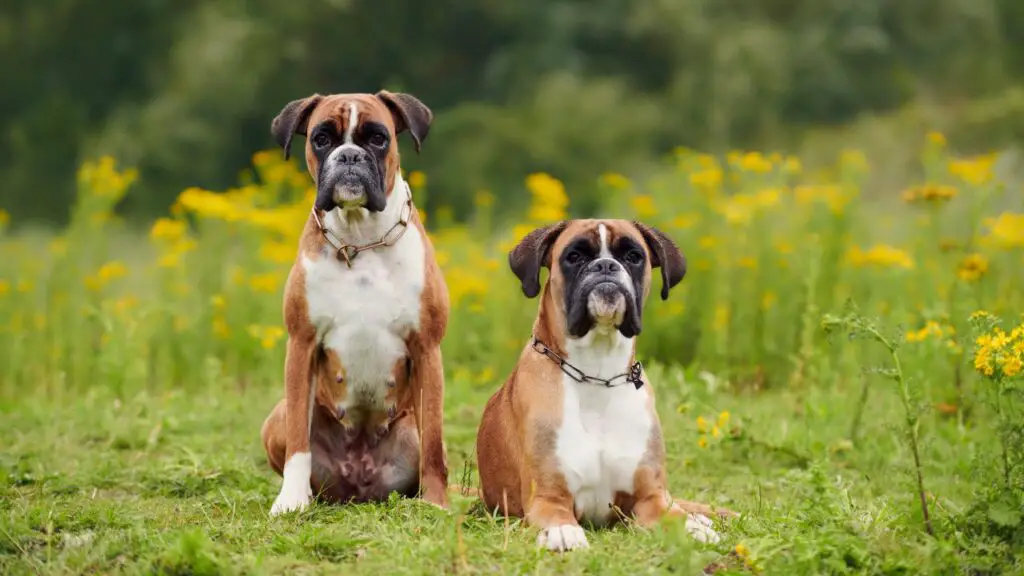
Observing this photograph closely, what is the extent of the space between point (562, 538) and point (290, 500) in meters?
1.26

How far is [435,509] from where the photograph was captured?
4.65 metres

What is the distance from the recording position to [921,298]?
26.8ft

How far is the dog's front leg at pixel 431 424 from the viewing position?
193 inches

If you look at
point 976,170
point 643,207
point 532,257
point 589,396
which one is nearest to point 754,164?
point 643,207

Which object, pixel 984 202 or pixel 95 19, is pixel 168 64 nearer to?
pixel 95 19

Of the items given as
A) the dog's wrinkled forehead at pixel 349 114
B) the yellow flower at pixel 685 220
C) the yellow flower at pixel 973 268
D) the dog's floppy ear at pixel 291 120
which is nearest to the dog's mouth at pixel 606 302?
the dog's wrinkled forehead at pixel 349 114

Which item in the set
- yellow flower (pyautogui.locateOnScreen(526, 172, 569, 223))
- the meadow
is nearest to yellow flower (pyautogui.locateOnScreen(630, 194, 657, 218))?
the meadow

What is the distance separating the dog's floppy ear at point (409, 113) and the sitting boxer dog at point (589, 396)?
2.60 feet

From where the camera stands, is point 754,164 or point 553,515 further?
point 754,164

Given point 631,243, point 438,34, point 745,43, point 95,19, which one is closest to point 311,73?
point 438,34

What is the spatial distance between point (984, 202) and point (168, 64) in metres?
16.1

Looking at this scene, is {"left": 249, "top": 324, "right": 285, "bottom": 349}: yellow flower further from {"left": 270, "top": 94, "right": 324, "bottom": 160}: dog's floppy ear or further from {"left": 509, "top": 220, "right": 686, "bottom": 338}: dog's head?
{"left": 509, "top": 220, "right": 686, "bottom": 338}: dog's head

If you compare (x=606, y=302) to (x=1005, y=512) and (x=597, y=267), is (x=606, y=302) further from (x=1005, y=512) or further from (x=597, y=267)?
(x=1005, y=512)

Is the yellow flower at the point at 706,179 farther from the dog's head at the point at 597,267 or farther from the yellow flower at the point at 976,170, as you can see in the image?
the dog's head at the point at 597,267
